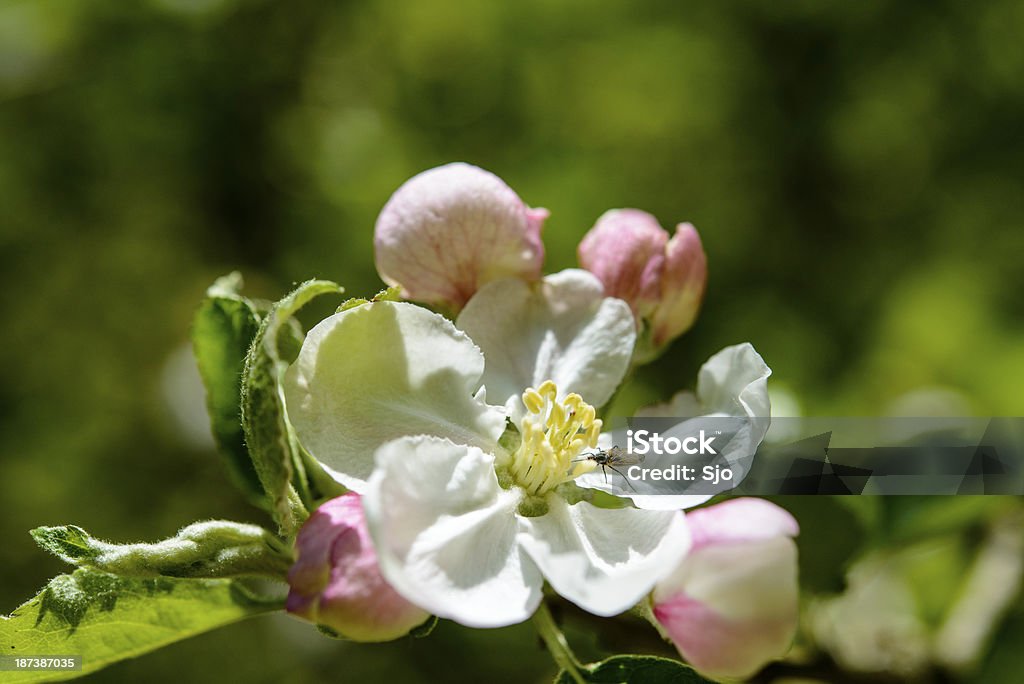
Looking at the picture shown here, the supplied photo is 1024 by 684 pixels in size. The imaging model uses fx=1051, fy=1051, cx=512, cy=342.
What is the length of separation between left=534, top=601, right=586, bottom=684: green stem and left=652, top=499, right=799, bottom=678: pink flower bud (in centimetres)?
13

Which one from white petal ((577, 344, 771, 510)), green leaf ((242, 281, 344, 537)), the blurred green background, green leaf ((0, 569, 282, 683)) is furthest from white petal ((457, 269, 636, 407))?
the blurred green background

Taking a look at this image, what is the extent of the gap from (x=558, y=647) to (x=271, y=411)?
416mm

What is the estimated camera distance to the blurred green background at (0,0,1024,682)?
3.09 m

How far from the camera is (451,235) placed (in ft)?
4.42

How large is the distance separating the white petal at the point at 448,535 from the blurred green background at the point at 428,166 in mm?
1795

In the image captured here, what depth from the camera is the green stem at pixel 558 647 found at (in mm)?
1165

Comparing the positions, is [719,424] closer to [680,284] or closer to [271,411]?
[680,284]

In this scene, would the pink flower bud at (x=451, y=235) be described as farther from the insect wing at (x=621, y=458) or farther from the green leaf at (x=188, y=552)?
the green leaf at (x=188, y=552)

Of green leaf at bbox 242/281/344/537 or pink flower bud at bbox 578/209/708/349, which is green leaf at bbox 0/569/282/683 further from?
pink flower bud at bbox 578/209/708/349

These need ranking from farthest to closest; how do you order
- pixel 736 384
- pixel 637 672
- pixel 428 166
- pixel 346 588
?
pixel 428 166 < pixel 736 384 < pixel 637 672 < pixel 346 588

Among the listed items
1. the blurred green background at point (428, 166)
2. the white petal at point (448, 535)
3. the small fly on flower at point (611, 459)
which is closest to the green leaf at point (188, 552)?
the white petal at point (448, 535)

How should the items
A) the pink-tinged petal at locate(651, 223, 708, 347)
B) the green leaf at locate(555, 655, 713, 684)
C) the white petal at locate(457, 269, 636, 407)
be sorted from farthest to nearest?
the pink-tinged petal at locate(651, 223, 708, 347)
the white petal at locate(457, 269, 636, 407)
the green leaf at locate(555, 655, 713, 684)

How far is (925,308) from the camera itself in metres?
3.02
